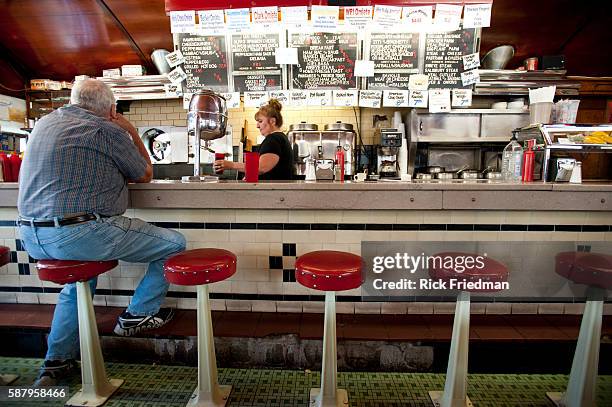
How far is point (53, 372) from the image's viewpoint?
2.08 m

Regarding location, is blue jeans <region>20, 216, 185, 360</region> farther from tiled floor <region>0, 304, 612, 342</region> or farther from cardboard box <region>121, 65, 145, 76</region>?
cardboard box <region>121, 65, 145, 76</region>

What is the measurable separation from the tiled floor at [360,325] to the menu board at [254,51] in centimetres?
288

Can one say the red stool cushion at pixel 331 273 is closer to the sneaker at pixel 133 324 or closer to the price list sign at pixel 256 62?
the sneaker at pixel 133 324

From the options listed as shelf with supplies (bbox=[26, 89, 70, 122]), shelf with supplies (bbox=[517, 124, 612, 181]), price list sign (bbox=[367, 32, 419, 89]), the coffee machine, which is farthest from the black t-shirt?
shelf with supplies (bbox=[26, 89, 70, 122])

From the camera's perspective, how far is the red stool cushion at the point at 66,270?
5.90 feet

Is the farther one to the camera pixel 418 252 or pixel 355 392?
pixel 418 252

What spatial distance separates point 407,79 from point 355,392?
3408 millimetres

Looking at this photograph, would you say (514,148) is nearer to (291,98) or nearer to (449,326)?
(449,326)

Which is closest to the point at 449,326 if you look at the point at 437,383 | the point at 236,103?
the point at 437,383

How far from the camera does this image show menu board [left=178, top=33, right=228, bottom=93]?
4.14m

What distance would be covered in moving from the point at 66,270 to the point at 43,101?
4.52m

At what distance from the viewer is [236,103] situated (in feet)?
13.9

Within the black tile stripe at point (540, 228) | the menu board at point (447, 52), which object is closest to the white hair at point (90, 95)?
the black tile stripe at point (540, 228)

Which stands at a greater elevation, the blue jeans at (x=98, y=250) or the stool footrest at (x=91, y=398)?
the blue jeans at (x=98, y=250)
